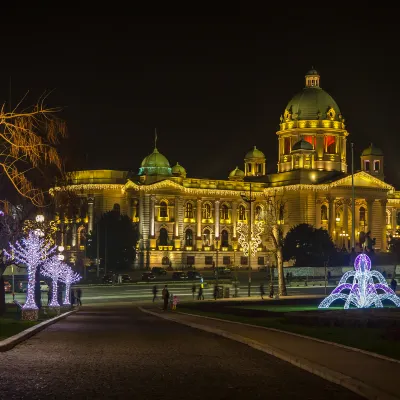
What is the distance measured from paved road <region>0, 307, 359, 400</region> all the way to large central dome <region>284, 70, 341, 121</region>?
142 meters

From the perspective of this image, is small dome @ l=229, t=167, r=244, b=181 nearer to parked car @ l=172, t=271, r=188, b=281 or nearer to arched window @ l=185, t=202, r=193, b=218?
arched window @ l=185, t=202, r=193, b=218

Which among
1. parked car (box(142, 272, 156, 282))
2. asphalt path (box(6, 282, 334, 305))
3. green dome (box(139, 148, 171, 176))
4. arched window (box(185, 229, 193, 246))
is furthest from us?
arched window (box(185, 229, 193, 246))

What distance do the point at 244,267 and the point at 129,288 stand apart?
174 feet

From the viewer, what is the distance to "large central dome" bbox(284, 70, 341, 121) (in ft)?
555

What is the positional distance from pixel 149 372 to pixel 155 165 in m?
138

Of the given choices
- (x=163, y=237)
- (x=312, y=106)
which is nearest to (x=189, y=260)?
(x=163, y=237)

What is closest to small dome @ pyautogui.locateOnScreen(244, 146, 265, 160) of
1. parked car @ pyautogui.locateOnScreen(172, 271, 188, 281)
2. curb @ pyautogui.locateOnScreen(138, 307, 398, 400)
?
parked car @ pyautogui.locateOnScreen(172, 271, 188, 281)

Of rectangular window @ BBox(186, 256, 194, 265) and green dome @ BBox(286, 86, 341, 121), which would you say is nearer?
rectangular window @ BBox(186, 256, 194, 265)

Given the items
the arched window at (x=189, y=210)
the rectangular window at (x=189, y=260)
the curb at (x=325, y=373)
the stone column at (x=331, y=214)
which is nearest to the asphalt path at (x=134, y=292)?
the rectangular window at (x=189, y=260)

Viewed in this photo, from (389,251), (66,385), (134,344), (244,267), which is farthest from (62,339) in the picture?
(389,251)

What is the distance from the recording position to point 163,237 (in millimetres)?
157000

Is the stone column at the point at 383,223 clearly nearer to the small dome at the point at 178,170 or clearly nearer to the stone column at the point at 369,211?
the stone column at the point at 369,211

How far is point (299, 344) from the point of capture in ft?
86.0

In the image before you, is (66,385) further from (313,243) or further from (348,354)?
(313,243)
